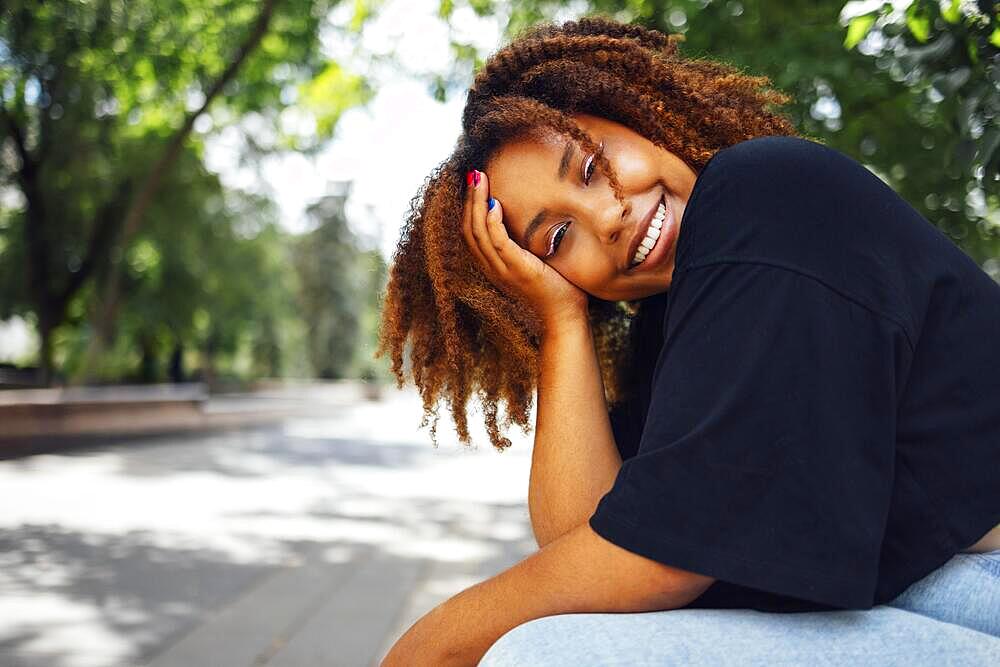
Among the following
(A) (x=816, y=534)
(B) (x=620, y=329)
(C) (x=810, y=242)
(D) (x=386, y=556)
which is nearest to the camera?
(A) (x=816, y=534)

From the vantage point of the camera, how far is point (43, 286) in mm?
21312

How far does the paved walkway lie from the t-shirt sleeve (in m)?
2.97

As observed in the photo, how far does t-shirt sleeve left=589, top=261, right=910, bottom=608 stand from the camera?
46.4 inches

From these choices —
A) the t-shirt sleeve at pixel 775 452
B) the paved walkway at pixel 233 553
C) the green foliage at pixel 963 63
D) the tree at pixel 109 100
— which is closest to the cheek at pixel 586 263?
the t-shirt sleeve at pixel 775 452

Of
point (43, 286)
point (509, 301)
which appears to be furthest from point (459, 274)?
point (43, 286)

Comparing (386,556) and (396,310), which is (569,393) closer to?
(396,310)

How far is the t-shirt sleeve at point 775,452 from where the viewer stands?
46.4 inches

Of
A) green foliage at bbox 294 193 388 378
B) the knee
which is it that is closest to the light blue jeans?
the knee

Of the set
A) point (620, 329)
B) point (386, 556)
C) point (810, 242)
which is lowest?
point (386, 556)

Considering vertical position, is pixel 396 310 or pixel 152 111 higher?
pixel 152 111

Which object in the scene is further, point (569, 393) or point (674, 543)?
point (569, 393)

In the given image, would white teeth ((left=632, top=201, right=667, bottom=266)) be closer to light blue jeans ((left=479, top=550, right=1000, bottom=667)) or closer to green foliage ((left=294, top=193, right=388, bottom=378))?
light blue jeans ((left=479, top=550, right=1000, bottom=667))

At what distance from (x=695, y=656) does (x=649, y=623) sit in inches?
2.7

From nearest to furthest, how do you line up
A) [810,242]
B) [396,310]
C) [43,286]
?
[810,242], [396,310], [43,286]
